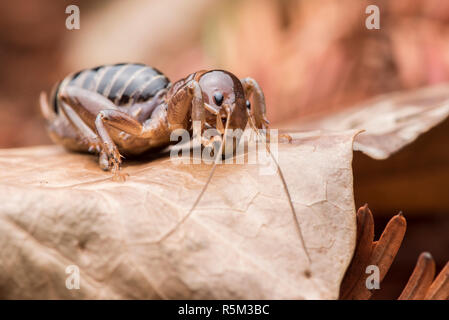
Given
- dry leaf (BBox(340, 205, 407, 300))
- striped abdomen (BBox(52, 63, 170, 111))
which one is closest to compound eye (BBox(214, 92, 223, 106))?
striped abdomen (BBox(52, 63, 170, 111))

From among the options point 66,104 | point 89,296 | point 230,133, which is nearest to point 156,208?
point 89,296

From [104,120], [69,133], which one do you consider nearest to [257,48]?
[69,133]

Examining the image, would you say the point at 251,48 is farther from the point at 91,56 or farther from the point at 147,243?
the point at 147,243

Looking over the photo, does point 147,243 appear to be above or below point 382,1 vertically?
below

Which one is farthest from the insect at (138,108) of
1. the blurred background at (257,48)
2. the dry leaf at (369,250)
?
the blurred background at (257,48)

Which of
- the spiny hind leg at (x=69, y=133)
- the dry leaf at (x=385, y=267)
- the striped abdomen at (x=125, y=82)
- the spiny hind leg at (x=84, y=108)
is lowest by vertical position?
the dry leaf at (x=385, y=267)

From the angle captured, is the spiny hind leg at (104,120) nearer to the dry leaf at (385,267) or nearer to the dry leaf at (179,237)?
the dry leaf at (179,237)

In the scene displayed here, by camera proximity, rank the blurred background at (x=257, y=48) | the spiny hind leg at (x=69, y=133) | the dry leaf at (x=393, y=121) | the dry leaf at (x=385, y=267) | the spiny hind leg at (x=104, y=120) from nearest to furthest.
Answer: the dry leaf at (x=385, y=267) → the spiny hind leg at (x=104, y=120) → the dry leaf at (x=393, y=121) → the spiny hind leg at (x=69, y=133) → the blurred background at (x=257, y=48)
